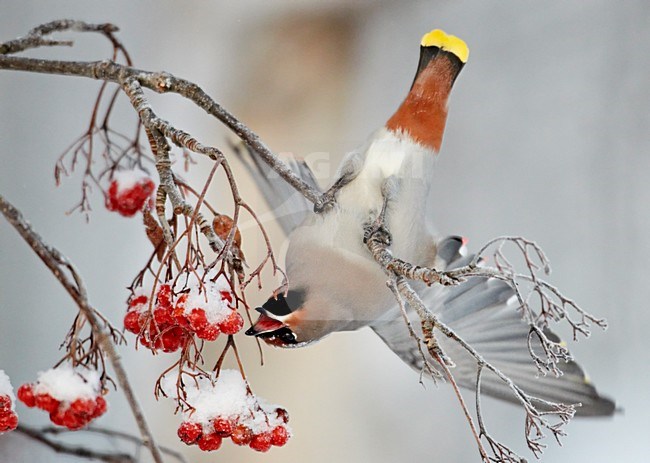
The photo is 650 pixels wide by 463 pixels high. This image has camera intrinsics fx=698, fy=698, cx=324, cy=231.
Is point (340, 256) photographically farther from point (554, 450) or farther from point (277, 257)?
point (554, 450)

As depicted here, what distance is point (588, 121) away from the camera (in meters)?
0.73

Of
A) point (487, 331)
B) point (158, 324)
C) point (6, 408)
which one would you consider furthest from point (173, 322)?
point (487, 331)

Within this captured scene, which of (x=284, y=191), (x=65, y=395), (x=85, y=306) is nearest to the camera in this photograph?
(x=85, y=306)

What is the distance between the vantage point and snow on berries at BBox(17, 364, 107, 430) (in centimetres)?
42

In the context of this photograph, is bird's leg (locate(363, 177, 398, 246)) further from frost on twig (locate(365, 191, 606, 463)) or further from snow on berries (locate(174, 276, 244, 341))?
snow on berries (locate(174, 276, 244, 341))

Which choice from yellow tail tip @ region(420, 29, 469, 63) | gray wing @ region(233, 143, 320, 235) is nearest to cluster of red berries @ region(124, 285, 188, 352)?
gray wing @ region(233, 143, 320, 235)

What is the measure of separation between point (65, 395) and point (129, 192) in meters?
0.18

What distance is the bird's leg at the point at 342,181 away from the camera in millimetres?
475

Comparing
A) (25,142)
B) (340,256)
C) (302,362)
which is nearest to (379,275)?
(340,256)

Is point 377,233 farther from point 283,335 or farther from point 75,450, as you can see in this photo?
point 75,450

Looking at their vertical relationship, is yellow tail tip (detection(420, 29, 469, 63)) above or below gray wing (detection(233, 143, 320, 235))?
above

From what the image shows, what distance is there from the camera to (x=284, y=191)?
525 mm

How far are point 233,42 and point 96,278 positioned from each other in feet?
0.88

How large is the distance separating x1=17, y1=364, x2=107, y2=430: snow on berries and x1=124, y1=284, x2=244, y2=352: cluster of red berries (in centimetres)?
5
